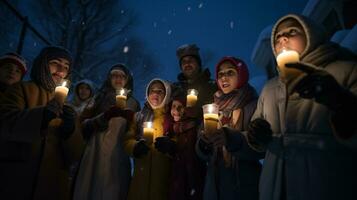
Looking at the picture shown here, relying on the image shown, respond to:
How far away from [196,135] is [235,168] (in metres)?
0.88

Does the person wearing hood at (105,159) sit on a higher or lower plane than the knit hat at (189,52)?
lower

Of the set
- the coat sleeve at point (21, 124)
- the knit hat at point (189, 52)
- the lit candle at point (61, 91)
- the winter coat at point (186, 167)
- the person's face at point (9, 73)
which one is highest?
the knit hat at point (189, 52)

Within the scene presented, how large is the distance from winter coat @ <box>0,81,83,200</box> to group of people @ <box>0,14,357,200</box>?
0.04 feet

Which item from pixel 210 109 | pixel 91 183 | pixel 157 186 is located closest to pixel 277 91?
pixel 210 109

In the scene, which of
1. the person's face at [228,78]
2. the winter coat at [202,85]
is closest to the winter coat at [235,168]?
the person's face at [228,78]

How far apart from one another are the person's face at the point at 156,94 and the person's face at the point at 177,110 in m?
0.34

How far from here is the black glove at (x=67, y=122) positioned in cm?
358

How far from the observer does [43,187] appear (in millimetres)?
3584

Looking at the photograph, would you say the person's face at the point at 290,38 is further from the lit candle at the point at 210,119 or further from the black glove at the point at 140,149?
the black glove at the point at 140,149

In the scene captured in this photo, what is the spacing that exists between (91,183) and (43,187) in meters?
0.64

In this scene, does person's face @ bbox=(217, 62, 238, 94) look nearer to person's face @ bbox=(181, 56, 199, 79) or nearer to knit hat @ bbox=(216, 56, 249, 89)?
knit hat @ bbox=(216, 56, 249, 89)

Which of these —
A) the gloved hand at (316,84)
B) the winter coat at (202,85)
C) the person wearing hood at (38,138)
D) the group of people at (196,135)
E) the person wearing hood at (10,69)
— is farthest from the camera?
the winter coat at (202,85)

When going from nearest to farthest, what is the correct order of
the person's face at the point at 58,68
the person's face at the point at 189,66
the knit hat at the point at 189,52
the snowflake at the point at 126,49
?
the person's face at the point at 58,68, the person's face at the point at 189,66, the knit hat at the point at 189,52, the snowflake at the point at 126,49

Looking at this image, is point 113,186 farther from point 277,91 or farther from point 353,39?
point 353,39
